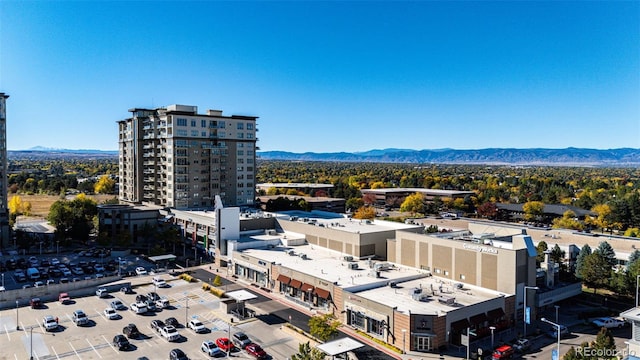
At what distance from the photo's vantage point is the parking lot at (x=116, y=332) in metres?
39.6

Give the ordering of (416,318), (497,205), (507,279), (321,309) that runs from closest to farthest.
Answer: (416,318) → (507,279) → (321,309) → (497,205)

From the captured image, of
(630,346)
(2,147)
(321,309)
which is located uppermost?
(2,147)

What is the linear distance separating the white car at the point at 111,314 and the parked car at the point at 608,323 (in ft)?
161

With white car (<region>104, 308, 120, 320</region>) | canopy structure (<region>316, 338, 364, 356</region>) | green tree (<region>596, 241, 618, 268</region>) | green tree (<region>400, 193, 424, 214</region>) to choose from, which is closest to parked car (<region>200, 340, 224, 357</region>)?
canopy structure (<region>316, 338, 364, 356</region>)

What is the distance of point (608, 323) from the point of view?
4794 cm

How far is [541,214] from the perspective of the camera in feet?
380

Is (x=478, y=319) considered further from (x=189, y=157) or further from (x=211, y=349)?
(x=189, y=157)

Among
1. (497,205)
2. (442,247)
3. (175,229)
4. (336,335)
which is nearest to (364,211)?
(497,205)

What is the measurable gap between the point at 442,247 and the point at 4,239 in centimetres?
7338

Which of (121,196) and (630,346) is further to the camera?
(121,196)

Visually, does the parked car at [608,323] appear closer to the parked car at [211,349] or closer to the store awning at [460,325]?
the store awning at [460,325]

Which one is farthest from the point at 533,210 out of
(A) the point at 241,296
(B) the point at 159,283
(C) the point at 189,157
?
(B) the point at 159,283

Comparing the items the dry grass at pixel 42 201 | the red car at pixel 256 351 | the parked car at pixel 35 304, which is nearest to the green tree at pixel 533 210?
the red car at pixel 256 351

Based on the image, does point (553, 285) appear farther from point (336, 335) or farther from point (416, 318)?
point (336, 335)
